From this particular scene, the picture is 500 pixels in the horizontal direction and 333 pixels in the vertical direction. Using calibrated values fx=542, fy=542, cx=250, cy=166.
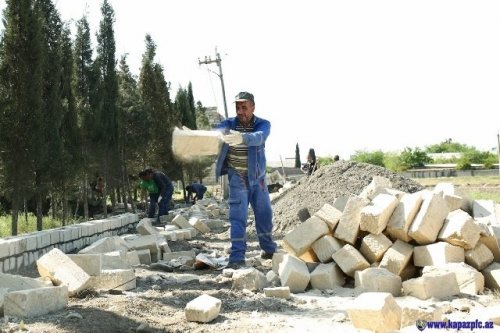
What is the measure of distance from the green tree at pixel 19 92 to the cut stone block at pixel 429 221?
642 cm

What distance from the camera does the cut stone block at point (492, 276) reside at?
15.1ft

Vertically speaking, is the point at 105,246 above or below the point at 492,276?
above

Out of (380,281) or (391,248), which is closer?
(380,281)

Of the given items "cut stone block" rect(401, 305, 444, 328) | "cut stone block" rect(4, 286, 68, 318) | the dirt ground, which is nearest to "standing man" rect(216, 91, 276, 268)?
the dirt ground

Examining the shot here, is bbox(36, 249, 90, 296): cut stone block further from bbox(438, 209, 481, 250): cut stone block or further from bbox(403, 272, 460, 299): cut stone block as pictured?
bbox(438, 209, 481, 250): cut stone block

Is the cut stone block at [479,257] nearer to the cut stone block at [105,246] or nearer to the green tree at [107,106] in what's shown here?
the cut stone block at [105,246]

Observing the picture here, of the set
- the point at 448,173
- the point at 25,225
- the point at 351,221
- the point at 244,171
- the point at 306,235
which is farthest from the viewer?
the point at 448,173

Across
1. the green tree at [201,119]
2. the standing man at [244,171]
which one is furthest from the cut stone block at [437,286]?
the green tree at [201,119]

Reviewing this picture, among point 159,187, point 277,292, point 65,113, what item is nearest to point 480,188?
point 159,187

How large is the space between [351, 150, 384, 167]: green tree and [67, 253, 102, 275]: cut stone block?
49.9 metres

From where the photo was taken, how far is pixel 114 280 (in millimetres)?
4629

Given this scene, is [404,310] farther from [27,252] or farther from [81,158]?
[81,158]

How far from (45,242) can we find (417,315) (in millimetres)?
4521

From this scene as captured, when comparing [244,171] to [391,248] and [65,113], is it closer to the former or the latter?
[391,248]
